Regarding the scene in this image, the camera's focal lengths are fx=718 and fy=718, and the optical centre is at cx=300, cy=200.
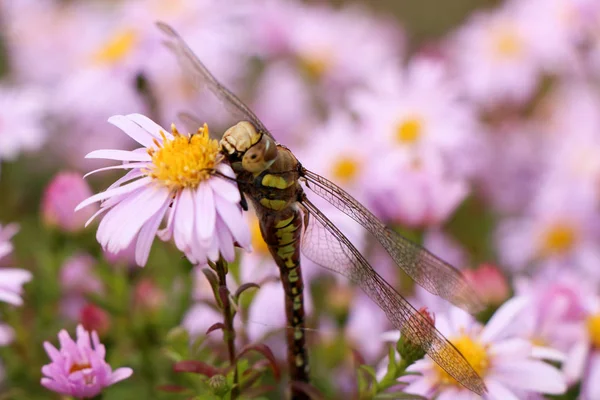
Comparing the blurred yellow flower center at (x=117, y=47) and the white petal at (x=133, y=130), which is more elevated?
the blurred yellow flower center at (x=117, y=47)

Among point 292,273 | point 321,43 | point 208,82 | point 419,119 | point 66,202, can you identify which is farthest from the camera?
point 321,43

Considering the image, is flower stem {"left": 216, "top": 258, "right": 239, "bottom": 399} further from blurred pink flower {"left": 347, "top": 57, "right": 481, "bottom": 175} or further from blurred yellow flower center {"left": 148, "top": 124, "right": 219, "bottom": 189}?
blurred pink flower {"left": 347, "top": 57, "right": 481, "bottom": 175}

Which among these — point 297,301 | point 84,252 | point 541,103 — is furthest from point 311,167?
point 541,103

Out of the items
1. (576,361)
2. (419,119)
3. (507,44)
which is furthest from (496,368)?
(507,44)

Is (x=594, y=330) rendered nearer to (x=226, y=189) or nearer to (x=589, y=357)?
(x=589, y=357)

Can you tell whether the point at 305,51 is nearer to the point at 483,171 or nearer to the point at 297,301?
the point at 483,171

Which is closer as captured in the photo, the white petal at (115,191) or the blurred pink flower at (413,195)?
the white petal at (115,191)

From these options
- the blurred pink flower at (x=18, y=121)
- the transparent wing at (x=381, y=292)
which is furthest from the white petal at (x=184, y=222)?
the blurred pink flower at (x=18, y=121)

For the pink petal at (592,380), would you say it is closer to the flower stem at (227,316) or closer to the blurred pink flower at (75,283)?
the flower stem at (227,316)
